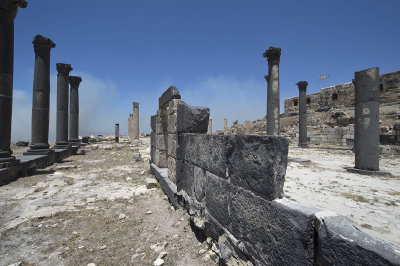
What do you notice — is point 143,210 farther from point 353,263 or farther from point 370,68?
point 370,68

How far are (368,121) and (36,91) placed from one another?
14487 mm

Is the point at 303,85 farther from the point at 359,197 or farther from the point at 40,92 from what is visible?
the point at 40,92

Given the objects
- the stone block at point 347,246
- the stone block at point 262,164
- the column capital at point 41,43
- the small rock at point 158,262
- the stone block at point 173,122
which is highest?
the column capital at point 41,43

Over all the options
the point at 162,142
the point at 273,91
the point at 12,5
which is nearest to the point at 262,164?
the point at 162,142

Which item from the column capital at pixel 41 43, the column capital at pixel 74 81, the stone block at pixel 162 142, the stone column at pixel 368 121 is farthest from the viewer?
the column capital at pixel 74 81

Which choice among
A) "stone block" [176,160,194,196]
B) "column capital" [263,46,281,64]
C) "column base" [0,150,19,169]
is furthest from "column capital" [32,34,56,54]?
"column capital" [263,46,281,64]

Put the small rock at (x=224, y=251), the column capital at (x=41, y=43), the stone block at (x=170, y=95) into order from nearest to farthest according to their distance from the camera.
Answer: the small rock at (x=224, y=251)
the stone block at (x=170, y=95)
the column capital at (x=41, y=43)

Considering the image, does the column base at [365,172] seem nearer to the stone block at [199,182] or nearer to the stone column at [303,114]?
the stone block at [199,182]

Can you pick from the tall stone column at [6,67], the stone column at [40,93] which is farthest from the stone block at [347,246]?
the stone column at [40,93]

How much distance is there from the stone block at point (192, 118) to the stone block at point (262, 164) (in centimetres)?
206

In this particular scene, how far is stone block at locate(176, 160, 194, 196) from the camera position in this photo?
3.89m

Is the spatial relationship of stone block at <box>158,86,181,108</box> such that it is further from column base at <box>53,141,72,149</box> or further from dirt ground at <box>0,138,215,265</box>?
column base at <box>53,141,72,149</box>

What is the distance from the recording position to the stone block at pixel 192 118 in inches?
168

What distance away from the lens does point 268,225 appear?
1815 millimetres
